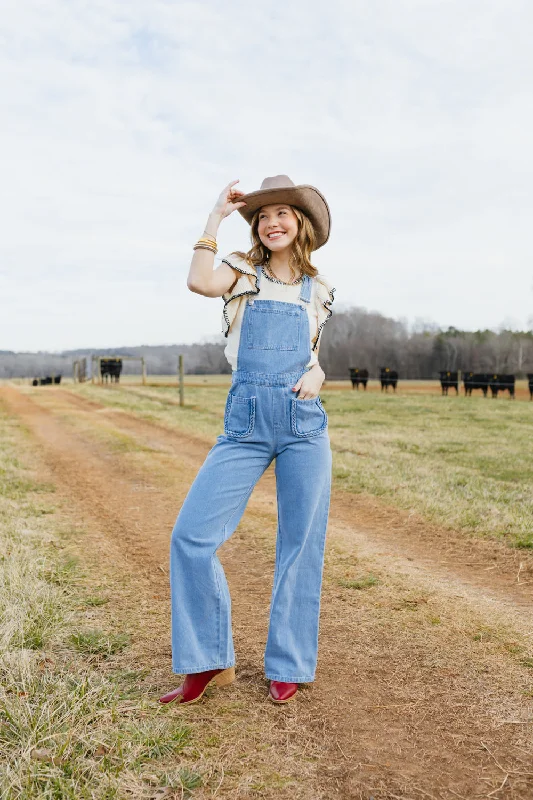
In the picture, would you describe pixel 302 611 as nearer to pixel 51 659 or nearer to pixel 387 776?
pixel 387 776

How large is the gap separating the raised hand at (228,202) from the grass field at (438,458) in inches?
169

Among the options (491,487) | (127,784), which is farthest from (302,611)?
(491,487)

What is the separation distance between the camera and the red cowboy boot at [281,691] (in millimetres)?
3102

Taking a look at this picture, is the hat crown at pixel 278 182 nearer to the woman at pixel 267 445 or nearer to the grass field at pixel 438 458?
the woman at pixel 267 445

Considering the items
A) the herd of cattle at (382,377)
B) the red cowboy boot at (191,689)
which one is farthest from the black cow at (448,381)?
the red cowboy boot at (191,689)

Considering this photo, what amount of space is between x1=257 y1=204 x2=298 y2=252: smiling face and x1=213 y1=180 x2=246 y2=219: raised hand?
0.12 m

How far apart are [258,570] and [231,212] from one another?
9.57ft

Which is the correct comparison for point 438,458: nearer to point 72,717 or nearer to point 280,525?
point 280,525

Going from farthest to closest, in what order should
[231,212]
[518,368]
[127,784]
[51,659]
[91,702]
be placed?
1. [518,368]
2. [51,659]
3. [231,212]
4. [91,702]
5. [127,784]

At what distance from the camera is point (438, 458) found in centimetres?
1135

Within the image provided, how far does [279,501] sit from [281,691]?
828 mm

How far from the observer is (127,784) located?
2396mm

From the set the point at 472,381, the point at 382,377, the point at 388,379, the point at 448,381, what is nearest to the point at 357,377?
the point at 382,377

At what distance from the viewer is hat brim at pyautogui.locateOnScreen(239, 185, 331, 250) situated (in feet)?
10.0
